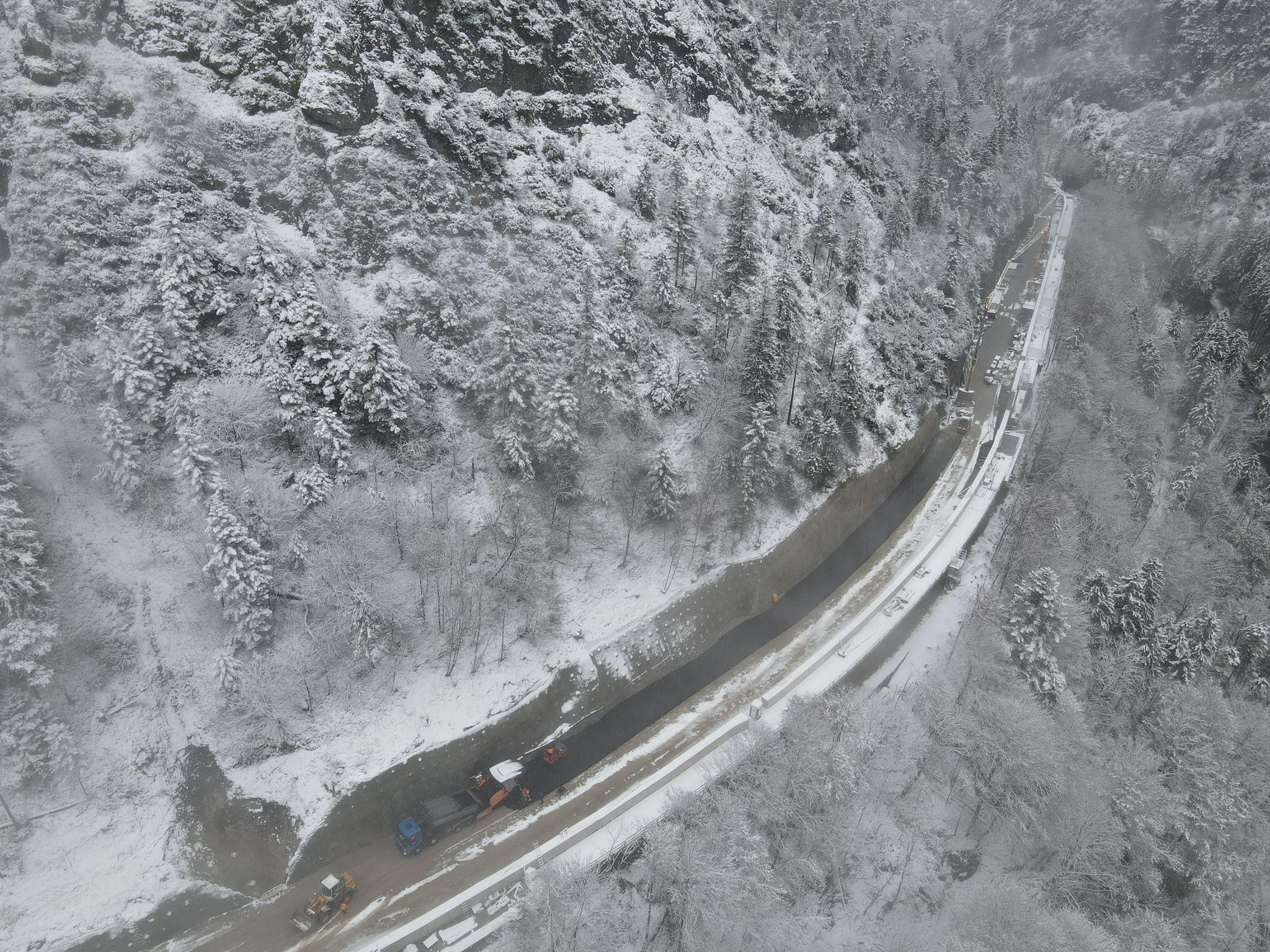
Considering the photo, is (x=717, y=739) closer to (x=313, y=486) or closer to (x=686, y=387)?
(x=313, y=486)

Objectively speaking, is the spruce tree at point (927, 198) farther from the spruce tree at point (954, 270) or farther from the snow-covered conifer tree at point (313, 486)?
the snow-covered conifer tree at point (313, 486)

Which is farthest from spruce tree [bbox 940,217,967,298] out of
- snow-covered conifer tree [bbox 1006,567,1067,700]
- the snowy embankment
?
snow-covered conifer tree [bbox 1006,567,1067,700]

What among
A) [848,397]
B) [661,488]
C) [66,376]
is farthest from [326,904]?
[848,397]

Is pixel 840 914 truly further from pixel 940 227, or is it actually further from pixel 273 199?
pixel 940 227

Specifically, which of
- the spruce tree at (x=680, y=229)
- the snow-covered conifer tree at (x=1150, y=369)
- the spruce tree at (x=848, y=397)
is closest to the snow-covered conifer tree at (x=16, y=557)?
the spruce tree at (x=680, y=229)

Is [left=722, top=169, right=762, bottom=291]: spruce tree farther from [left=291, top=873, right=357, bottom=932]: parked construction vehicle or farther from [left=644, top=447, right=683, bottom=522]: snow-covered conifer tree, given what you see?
[left=291, top=873, right=357, bottom=932]: parked construction vehicle

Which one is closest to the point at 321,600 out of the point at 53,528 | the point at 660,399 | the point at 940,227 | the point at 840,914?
the point at 53,528
